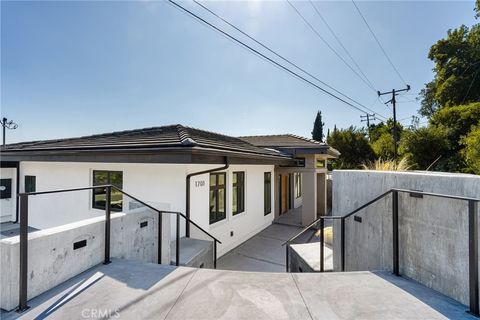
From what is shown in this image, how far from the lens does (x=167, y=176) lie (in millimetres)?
5953

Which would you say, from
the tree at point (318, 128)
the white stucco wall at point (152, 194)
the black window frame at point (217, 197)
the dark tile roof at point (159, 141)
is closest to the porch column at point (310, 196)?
the white stucco wall at point (152, 194)

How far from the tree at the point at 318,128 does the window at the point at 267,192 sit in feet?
83.9

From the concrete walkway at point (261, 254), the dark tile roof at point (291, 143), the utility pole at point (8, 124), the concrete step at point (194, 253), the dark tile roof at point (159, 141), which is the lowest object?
the concrete walkway at point (261, 254)

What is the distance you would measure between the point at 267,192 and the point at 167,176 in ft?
18.7

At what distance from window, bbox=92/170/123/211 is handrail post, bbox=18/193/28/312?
14.6ft

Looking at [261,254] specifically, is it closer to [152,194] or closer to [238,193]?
[238,193]

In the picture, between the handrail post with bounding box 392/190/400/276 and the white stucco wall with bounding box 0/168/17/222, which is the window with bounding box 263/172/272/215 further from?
the white stucco wall with bounding box 0/168/17/222

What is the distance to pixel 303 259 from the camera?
5.18 m

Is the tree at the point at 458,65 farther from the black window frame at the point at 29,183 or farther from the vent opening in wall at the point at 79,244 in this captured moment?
the black window frame at the point at 29,183

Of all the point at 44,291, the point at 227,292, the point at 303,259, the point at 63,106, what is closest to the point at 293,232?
the point at 303,259

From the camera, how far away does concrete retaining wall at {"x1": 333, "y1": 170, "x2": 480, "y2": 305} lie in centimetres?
240

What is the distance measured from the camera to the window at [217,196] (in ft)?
22.9

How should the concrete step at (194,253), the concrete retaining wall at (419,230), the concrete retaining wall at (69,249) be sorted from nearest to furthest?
the concrete retaining wall at (69,249) → the concrete retaining wall at (419,230) → the concrete step at (194,253)

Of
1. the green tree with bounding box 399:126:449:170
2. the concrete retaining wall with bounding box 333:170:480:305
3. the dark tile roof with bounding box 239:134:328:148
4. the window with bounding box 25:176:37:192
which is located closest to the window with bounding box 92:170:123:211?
the window with bounding box 25:176:37:192
